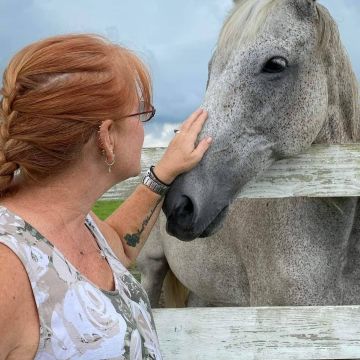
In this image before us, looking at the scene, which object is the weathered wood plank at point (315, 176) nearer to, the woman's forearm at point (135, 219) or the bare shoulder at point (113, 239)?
the woman's forearm at point (135, 219)

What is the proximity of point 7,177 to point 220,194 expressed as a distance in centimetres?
106

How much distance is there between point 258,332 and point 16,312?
4.53 feet

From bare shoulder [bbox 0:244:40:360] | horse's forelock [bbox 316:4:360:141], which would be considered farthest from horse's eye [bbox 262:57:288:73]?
bare shoulder [bbox 0:244:40:360]

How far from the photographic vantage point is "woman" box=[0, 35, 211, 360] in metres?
1.26

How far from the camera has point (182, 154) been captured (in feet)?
6.99

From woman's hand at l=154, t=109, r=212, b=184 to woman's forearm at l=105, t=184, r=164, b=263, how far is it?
0.09m

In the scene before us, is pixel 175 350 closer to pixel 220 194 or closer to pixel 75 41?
pixel 220 194

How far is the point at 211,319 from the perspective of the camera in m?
2.36

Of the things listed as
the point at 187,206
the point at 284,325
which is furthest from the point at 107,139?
the point at 284,325

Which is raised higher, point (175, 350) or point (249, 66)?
point (249, 66)

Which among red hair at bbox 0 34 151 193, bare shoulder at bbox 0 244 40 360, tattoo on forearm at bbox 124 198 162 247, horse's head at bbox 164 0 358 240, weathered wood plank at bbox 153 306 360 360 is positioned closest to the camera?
bare shoulder at bbox 0 244 40 360

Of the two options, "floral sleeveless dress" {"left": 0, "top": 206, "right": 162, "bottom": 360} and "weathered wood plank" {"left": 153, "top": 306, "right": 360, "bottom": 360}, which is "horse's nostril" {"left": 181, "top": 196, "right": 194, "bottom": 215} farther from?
"floral sleeveless dress" {"left": 0, "top": 206, "right": 162, "bottom": 360}

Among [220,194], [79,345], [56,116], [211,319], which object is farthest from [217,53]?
[79,345]

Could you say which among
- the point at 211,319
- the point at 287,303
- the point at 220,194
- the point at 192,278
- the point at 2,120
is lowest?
the point at 192,278
